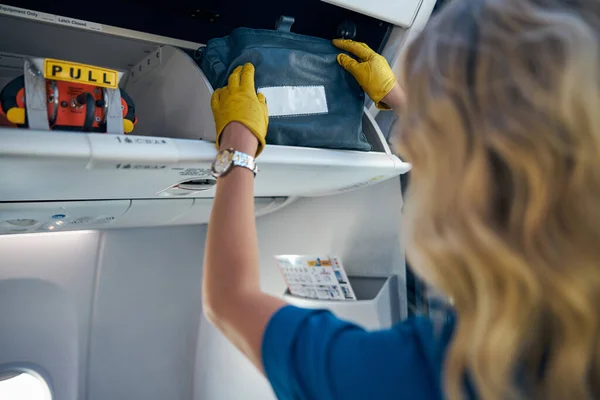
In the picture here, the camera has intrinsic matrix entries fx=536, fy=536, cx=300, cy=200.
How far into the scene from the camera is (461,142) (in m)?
0.72

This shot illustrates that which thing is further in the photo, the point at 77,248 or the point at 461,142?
the point at 77,248

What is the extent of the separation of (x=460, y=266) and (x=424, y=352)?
15cm

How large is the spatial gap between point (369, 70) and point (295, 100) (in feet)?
0.77

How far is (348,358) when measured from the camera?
0.79m

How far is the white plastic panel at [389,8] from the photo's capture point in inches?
59.4

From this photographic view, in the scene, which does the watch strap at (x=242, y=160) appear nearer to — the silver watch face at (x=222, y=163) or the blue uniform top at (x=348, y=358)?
the silver watch face at (x=222, y=163)

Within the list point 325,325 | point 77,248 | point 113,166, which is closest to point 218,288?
point 325,325

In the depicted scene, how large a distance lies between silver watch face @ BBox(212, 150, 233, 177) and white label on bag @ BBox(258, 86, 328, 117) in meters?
0.27

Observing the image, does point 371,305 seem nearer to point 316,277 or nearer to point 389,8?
point 316,277

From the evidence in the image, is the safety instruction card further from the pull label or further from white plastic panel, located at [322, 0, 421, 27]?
the pull label

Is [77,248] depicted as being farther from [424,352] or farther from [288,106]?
[424,352]

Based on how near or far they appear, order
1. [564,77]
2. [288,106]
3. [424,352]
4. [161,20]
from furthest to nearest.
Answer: [161,20]
[288,106]
[424,352]
[564,77]

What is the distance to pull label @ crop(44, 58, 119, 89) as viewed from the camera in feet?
3.38

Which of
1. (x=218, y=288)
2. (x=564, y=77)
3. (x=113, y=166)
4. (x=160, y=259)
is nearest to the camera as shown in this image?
(x=564, y=77)
